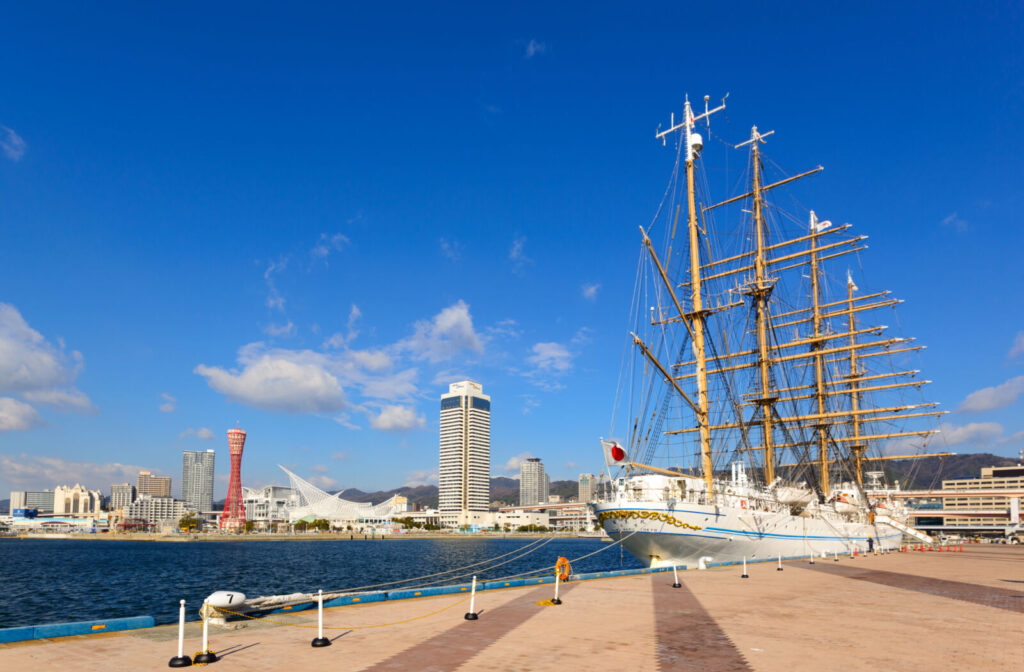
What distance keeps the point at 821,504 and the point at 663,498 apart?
38697 mm

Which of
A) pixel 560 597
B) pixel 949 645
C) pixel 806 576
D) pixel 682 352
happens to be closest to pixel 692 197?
pixel 682 352

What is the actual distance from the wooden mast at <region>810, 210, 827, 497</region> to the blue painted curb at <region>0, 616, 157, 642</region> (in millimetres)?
78117

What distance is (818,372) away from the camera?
84188 millimetres

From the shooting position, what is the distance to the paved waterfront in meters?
12.6

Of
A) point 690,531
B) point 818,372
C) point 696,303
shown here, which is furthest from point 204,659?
point 818,372

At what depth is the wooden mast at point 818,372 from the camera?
82.2 m

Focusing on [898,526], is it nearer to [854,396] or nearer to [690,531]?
[854,396]

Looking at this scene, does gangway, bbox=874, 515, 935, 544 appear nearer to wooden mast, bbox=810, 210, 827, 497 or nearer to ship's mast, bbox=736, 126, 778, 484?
wooden mast, bbox=810, 210, 827, 497

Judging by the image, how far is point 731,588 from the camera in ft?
87.6

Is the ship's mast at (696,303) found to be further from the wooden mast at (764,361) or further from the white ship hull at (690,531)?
the wooden mast at (764,361)

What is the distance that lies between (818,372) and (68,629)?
85.8 meters

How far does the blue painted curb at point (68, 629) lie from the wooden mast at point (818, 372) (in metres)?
78.1

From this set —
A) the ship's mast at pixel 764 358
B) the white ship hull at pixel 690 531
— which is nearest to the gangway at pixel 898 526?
the ship's mast at pixel 764 358

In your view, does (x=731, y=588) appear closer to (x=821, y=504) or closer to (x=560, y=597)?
(x=560, y=597)
